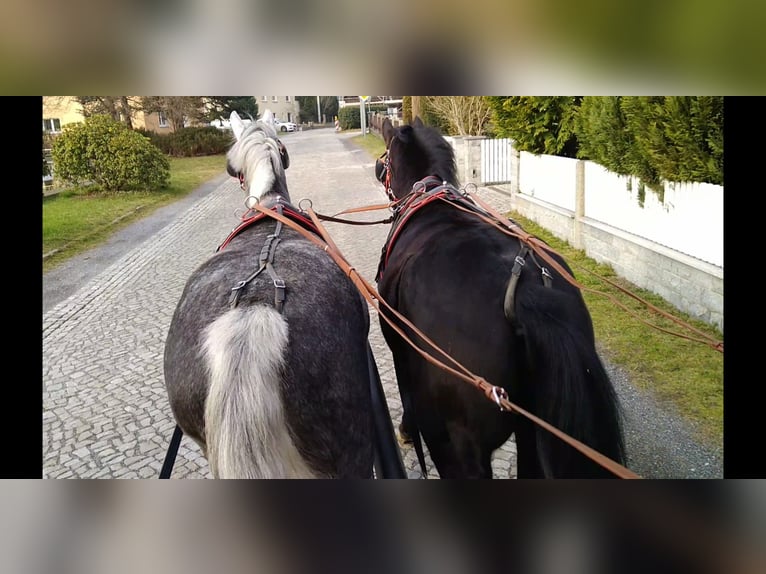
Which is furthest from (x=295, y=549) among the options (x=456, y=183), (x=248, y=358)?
(x=456, y=183)

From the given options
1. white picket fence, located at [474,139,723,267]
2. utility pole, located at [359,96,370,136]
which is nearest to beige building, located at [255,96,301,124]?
utility pole, located at [359,96,370,136]

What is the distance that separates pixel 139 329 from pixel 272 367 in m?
1.73

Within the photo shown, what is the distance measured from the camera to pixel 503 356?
4.99 ft

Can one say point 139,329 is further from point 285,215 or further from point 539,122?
point 539,122

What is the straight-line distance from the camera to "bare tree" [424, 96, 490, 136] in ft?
10.1

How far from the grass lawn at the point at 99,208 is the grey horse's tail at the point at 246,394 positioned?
141 cm

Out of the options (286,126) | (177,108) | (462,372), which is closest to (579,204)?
(286,126)

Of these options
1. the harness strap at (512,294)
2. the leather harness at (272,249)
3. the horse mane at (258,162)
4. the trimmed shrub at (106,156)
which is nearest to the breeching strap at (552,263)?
the harness strap at (512,294)

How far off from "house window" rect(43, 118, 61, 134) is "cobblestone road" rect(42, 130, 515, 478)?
652mm

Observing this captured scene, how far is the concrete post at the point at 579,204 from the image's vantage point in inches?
129

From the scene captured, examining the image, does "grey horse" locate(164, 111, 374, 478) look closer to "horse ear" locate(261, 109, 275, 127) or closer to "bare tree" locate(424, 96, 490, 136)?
"horse ear" locate(261, 109, 275, 127)
